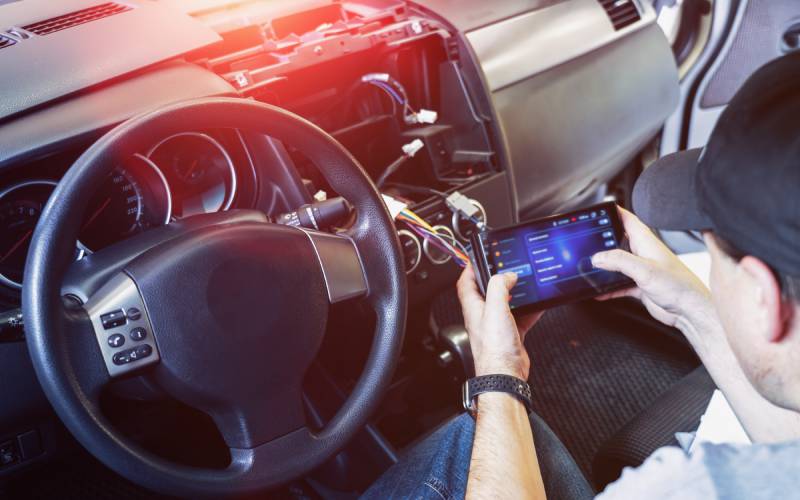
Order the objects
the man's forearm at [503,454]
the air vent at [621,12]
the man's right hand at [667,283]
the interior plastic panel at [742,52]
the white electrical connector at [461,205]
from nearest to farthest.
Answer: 1. the man's forearm at [503,454]
2. the man's right hand at [667,283]
3. the white electrical connector at [461,205]
4. the air vent at [621,12]
5. the interior plastic panel at [742,52]

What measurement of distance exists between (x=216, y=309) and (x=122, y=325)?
4.4 inches

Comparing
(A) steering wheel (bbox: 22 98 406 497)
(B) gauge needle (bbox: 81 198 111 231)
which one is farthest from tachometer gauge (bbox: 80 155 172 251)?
(A) steering wheel (bbox: 22 98 406 497)

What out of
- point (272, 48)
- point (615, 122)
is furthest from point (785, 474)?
point (615, 122)

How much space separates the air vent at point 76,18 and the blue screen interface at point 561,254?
79cm

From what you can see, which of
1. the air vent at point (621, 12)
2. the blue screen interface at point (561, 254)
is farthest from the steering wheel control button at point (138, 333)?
the air vent at point (621, 12)

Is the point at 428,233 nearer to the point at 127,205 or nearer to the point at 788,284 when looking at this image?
the point at 127,205

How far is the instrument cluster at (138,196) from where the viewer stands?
3.02 feet

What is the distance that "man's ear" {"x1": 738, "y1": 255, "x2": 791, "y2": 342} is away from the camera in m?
Result: 0.59

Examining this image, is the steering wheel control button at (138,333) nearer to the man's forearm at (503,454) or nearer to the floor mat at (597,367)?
the man's forearm at (503,454)

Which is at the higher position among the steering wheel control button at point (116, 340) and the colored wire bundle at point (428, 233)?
the steering wheel control button at point (116, 340)

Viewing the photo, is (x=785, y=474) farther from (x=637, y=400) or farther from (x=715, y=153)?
(x=637, y=400)

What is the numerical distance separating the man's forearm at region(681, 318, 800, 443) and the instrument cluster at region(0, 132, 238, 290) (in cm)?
81

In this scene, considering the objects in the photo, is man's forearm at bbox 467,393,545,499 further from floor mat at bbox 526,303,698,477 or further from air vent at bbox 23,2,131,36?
air vent at bbox 23,2,131,36

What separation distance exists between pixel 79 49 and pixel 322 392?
71 cm
